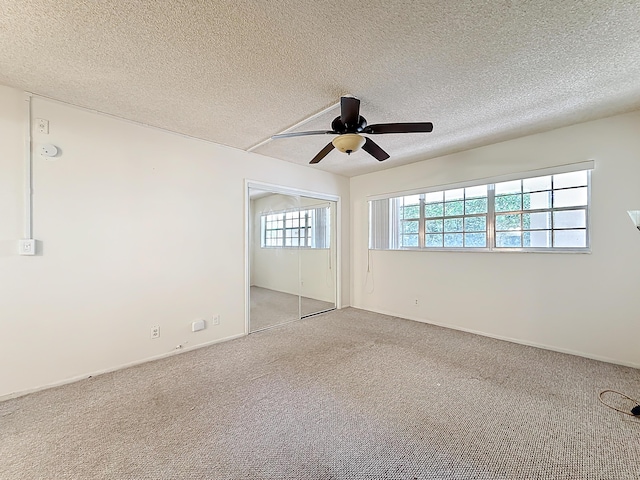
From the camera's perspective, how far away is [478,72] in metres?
2.01

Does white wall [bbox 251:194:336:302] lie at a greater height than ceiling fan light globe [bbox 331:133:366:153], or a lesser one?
lesser

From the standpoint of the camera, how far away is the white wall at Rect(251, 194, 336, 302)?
4.75 m

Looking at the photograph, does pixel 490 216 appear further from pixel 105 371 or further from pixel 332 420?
pixel 105 371

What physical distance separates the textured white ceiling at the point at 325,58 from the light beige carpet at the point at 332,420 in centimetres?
248

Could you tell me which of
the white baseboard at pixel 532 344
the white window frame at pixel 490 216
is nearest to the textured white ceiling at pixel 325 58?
the white window frame at pixel 490 216

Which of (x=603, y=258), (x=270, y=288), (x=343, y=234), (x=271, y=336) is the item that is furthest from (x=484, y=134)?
(x=270, y=288)

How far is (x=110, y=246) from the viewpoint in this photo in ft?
8.74

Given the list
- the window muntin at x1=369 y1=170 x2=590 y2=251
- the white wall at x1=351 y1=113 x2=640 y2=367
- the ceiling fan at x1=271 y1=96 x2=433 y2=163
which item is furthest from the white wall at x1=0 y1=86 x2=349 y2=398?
the white wall at x1=351 y1=113 x2=640 y2=367

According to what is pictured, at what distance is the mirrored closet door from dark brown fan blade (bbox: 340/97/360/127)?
2.43 m

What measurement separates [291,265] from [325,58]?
3.65 meters

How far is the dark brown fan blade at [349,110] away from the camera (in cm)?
203

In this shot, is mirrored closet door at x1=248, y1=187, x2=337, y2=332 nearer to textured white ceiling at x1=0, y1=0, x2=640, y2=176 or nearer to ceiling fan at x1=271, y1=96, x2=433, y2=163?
textured white ceiling at x1=0, y1=0, x2=640, y2=176

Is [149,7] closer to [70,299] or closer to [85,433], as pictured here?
[70,299]

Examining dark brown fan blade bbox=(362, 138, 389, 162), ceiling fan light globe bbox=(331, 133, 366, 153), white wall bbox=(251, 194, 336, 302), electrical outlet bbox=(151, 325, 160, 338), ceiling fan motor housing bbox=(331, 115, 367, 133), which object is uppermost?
ceiling fan motor housing bbox=(331, 115, 367, 133)
